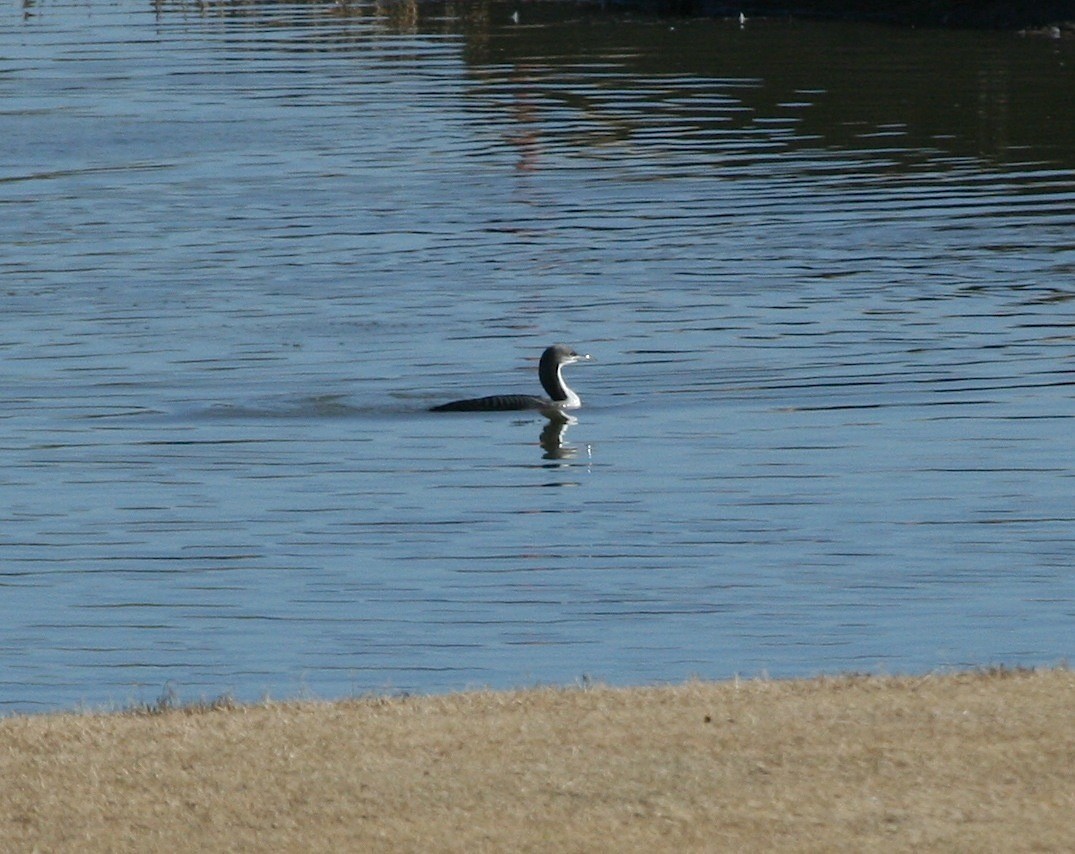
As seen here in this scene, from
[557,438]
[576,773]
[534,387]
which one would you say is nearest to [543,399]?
[557,438]

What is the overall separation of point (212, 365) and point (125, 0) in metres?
64.2

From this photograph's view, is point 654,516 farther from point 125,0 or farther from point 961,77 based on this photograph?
point 125,0

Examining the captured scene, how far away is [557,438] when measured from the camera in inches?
858

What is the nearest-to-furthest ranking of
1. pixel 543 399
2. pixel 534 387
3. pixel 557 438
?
pixel 557 438 → pixel 543 399 → pixel 534 387

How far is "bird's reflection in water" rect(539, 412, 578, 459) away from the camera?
829 inches

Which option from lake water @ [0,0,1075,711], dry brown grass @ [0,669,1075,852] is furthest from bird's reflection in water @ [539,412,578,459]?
dry brown grass @ [0,669,1075,852]

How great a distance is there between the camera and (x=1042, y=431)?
2114 cm

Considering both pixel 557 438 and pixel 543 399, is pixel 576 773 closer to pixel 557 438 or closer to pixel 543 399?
pixel 557 438

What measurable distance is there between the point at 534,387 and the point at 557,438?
2.38 meters

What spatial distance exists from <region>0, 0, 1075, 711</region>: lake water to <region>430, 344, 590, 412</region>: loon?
199mm

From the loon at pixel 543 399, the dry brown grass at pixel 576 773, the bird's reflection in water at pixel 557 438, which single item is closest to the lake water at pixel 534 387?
the bird's reflection in water at pixel 557 438

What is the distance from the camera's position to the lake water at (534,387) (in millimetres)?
14516

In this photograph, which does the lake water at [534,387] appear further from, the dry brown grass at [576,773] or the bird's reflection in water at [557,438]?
the dry brown grass at [576,773]

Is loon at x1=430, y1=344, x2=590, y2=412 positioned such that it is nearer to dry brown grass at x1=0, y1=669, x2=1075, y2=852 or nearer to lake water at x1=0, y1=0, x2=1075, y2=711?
lake water at x1=0, y1=0, x2=1075, y2=711
